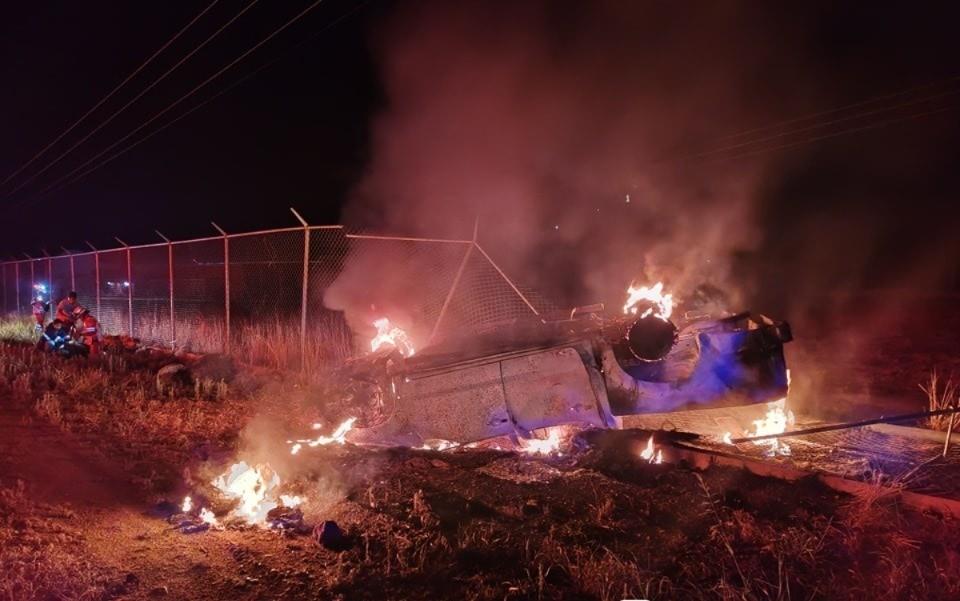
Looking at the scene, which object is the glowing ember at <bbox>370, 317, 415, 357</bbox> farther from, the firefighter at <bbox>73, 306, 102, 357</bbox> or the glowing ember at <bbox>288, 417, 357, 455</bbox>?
the firefighter at <bbox>73, 306, 102, 357</bbox>

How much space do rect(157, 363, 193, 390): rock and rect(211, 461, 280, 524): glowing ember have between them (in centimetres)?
405

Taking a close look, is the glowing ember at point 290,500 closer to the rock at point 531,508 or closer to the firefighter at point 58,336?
the rock at point 531,508

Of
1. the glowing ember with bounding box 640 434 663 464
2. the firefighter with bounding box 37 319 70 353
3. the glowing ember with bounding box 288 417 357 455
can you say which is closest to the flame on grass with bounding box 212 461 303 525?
the glowing ember with bounding box 288 417 357 455

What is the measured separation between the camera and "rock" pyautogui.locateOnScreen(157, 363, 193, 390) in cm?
816

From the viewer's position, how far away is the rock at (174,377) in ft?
26.8

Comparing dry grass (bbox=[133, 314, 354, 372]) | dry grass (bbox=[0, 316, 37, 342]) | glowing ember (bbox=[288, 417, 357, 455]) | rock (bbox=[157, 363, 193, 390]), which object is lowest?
glowing ember (bbox=[288, 417, 357, 455])

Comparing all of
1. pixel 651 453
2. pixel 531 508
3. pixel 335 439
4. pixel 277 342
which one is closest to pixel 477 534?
pixel 531 508

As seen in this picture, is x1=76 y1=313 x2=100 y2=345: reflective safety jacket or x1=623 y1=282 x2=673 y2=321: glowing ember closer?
x1=623 y1=282 x2=673 y2=321: glowing ember

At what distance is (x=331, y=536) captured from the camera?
3635 millimetres

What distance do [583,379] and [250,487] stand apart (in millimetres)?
2769

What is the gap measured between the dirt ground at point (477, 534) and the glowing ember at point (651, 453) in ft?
0.29

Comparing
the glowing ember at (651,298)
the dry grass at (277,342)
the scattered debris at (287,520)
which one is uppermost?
the glowing ember at (651,298)

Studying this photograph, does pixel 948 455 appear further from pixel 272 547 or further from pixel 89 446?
pixel 89 446

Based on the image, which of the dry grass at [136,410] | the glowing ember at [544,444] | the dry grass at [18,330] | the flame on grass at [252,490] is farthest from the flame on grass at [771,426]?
the dry grass at [18,330]
